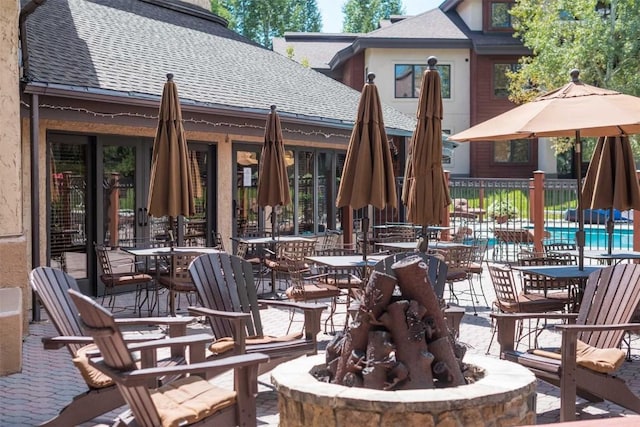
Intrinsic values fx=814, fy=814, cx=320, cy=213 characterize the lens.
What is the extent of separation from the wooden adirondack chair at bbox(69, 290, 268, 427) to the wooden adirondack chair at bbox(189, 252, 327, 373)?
3.56ft

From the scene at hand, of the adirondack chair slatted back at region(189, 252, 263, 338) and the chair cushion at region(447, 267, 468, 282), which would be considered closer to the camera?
the adirondack chair slatted back at region(189, 252, 263, 338)

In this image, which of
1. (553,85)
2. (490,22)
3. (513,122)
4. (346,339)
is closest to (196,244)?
(513,122)

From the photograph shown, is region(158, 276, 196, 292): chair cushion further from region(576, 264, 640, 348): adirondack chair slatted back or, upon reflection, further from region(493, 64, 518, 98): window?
region(493, 64, 518, 98): window

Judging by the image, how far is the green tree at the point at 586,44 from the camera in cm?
2519

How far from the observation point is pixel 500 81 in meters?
32.9

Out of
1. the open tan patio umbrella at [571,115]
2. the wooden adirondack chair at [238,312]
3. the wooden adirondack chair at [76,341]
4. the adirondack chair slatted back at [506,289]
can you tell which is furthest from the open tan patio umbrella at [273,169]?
the wooden adirondack chair at [76,341]

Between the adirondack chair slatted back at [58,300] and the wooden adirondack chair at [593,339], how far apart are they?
117 inches

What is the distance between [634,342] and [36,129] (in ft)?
24.1

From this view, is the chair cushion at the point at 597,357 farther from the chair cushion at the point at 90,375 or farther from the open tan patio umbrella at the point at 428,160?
the open tan patio umbrella at the point at 428,160

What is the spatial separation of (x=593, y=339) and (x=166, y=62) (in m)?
11.1

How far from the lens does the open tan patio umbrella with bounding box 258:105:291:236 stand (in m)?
12.2

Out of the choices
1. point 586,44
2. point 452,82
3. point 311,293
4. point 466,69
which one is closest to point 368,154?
point 311,293

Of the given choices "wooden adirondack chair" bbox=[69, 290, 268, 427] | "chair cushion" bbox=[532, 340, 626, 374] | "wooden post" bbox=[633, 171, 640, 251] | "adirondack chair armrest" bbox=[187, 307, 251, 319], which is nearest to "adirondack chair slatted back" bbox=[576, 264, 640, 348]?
"chair cushion" bbox=[532, 340, 626, 374]

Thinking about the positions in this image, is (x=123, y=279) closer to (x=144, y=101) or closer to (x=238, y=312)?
(x=144, y=101)
